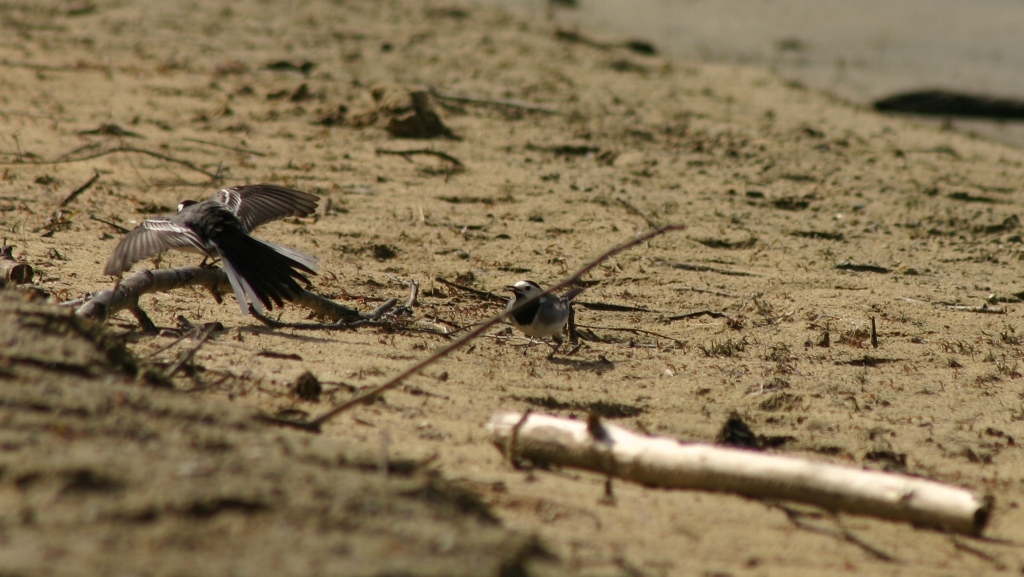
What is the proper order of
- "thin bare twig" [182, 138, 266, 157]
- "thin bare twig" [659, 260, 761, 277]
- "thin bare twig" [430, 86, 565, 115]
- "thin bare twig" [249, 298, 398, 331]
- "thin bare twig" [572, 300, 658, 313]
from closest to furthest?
"thin bare twig" [249, 298, 398, 331] → "thin bare twig" [572, 300, 658, 313] → "thin bare twig" [659, 260, 761, 277] → "thin bare twig" [182, 138, 266, 157] → "thin bare twig" [430, 86, 565, 115]

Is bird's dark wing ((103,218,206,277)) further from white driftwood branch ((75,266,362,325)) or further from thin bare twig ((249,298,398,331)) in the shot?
thin bare twig ((249,298,398,331))

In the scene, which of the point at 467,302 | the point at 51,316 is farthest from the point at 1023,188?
the point at 51,316

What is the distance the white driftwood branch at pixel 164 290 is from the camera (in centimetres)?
474

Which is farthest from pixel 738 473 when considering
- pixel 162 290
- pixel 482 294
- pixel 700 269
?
pixel 700 269

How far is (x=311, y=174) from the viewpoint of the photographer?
8.34m

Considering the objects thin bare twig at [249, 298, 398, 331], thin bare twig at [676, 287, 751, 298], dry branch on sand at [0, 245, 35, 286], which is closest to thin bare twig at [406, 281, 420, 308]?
thin bare twig at [249, 298, 398, 331]

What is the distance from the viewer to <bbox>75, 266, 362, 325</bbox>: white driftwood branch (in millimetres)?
4742

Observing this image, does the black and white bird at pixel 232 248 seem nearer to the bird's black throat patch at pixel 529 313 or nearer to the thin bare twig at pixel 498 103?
the bird's black throat patch at pixel 529 313

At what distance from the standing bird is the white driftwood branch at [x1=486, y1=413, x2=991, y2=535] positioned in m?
1.62

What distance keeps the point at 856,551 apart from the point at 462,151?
619cm

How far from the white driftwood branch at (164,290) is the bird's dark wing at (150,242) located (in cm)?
12

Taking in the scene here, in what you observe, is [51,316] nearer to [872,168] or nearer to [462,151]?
[462,151]

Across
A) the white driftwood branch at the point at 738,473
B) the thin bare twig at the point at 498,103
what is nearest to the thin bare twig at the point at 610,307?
the white driftwood branch at the point at 738,473

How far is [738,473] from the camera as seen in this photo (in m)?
3.61
